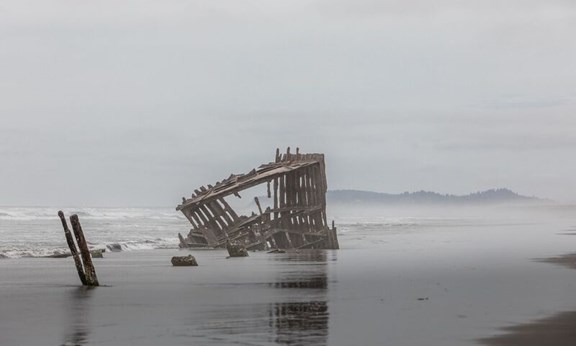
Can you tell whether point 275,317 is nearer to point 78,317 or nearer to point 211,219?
point 78,317

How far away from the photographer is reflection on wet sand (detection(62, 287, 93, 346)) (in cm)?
1304

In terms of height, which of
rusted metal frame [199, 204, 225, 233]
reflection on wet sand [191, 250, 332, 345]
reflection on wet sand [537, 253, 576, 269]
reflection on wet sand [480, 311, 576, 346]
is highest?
rusted metal frame [199, 204, 225, 233]

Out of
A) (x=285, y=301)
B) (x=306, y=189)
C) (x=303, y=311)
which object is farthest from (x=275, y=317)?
(x=306, y=189)

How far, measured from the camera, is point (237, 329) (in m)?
13.8

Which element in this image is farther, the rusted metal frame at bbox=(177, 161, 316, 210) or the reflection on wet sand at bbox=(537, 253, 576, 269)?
the rusted metal frame at bbox=(177, 161, 316, 210)

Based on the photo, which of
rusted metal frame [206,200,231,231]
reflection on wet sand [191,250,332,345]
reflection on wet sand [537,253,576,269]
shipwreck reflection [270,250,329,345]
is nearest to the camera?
reflection on wet sand [191,250,332,345]

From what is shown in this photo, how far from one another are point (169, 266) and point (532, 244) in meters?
17.0

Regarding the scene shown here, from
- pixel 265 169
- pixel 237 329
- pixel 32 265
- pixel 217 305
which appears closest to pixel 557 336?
pixel 237 329

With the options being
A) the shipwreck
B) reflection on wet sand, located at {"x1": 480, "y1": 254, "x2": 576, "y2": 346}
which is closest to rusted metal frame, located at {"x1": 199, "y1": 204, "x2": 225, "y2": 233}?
the shipwreck

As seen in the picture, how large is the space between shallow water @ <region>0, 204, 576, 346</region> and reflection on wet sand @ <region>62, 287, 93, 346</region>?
3 cm

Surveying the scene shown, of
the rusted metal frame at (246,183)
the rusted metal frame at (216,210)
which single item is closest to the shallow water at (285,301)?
the rusted metal frame at (246,183)

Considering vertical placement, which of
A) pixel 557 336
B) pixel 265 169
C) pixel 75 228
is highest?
Answer: pixel 265 169

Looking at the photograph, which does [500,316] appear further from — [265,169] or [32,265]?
[265,169]

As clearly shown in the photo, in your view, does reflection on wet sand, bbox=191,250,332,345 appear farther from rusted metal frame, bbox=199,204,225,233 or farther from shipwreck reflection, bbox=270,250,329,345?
rusted metal frame, bbox=199,204,225,233
